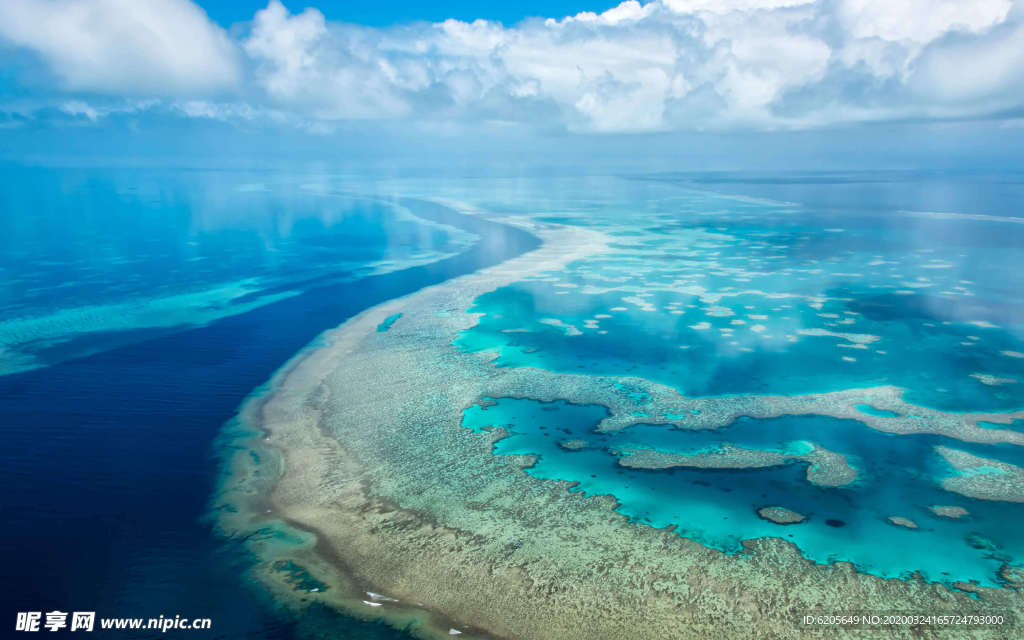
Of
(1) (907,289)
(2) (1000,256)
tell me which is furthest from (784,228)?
(1) (907,289)

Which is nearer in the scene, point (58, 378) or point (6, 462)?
point (6, 462)

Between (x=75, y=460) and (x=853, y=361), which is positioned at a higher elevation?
(x=853, y=361)

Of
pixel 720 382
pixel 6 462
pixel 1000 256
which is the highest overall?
pixel 1000 256

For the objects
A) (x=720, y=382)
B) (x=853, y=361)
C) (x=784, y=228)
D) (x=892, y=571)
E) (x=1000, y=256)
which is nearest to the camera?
(x=892, y=571)

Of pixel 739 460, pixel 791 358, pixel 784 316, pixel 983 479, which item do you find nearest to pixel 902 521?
pixel 983 479

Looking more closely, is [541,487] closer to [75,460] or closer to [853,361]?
[75,460]

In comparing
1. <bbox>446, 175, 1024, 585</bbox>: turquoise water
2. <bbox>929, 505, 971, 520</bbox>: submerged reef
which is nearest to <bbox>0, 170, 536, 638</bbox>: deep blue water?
<bbox>446, 175, 1024, 585</bbox>: turquoise water

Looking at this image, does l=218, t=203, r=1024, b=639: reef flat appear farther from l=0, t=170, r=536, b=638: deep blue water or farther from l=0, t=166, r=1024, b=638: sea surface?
l=0, t=170, r=536, b=638: deep blue water

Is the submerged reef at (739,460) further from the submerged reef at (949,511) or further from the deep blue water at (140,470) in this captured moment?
the deep blue water at (140,470)
